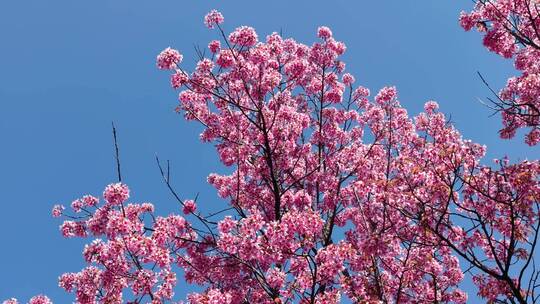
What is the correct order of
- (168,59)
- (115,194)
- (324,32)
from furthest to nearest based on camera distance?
(324,32), (168,59), (115,194)

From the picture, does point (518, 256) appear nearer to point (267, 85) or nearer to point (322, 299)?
point (322, 299)

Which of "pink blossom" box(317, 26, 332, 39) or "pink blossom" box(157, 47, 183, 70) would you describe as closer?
"pink blossom" box(157, 47, 183, 70)

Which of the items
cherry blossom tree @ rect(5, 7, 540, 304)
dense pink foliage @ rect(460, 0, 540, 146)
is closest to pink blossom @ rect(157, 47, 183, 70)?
cherry blossom tree @ rect(5, 7, 540, 304)

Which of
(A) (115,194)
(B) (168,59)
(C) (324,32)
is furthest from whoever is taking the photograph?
(C) (324,32)

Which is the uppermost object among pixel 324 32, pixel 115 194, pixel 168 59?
pixel 324 32

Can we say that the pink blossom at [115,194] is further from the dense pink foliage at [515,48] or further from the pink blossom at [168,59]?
the dense pink foliage at [515,48]

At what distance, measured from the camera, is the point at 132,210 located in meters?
13.7

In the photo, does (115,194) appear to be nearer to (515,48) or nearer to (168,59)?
(168,59)

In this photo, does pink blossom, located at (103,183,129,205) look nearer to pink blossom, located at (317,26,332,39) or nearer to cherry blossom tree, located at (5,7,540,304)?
cherry blossom tree, located at (5,7,540,304)

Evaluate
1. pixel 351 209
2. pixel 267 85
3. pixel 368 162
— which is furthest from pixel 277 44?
pixel 351 209

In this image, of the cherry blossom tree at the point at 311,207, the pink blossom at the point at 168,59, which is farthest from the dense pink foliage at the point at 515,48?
the pink blossom at the point at 168,59

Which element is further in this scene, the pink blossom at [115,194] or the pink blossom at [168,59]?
the pink blossom at [168,59]

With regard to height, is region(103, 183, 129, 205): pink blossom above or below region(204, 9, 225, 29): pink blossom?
below

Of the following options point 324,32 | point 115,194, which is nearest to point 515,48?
point 324,32
